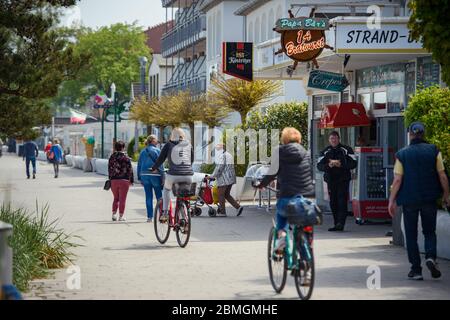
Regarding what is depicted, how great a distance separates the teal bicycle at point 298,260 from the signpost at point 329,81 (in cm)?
1360

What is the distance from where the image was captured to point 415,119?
16.8m

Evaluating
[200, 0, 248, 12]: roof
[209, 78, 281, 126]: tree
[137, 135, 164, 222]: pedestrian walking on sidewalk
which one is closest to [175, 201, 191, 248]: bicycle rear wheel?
[137, 135, 164, 222]: pedestrian walking on sidewalk

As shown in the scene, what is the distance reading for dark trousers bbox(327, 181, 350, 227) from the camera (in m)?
20.0

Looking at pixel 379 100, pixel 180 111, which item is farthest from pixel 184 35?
pixel 379 100

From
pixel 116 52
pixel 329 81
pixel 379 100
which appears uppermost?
pixel 116 52

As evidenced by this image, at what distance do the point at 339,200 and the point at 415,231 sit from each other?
281 inches

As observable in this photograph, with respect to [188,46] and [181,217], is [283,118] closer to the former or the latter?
[181,217]

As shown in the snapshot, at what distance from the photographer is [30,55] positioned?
20.6 metres

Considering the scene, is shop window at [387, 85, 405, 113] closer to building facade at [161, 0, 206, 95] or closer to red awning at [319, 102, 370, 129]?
red awning at [319, 102, 370, 129]

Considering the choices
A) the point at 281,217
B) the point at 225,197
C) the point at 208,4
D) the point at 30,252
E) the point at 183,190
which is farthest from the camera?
the point at 208,4

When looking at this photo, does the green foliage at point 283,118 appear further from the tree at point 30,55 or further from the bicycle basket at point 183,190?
the bicycle basket at point 183,190

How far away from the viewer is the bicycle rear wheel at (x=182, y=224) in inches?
661

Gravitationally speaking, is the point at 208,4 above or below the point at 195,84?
above
